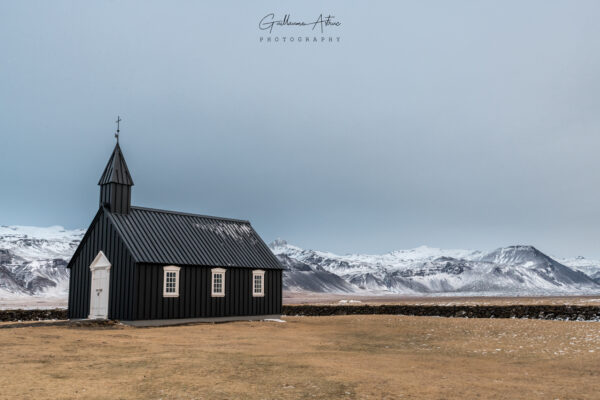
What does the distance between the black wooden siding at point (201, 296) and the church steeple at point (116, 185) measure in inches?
190

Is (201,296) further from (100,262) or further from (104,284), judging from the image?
(100,262)

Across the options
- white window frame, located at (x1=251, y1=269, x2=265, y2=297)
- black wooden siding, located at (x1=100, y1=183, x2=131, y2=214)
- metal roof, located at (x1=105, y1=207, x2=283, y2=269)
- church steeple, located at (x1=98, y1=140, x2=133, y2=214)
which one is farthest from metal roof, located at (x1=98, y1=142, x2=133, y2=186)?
white window frame, located at (x1=251, y1=269, x2=265, y2=297)

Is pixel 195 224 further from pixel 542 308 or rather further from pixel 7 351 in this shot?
pixel 542 308

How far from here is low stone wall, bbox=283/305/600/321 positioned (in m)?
38.3

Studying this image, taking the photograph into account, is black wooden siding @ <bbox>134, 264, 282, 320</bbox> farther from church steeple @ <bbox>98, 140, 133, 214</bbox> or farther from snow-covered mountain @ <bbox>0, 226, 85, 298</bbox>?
snow-covered mountain @ <bbox>0, 226, 85, 298</bbox>

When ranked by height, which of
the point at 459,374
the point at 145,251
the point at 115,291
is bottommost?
the point at 459,374

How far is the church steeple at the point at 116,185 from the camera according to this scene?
3316 cm

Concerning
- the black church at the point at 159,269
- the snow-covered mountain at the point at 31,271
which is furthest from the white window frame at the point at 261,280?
the snow-covered mountain at the point at 31,271

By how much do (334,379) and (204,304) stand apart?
65.8 feet

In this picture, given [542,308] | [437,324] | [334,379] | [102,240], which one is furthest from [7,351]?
[542,308]

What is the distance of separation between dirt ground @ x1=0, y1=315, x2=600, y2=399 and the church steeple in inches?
321

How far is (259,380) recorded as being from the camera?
1373 cm

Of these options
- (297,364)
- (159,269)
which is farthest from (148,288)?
(297,364)

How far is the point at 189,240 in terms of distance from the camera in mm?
34594
